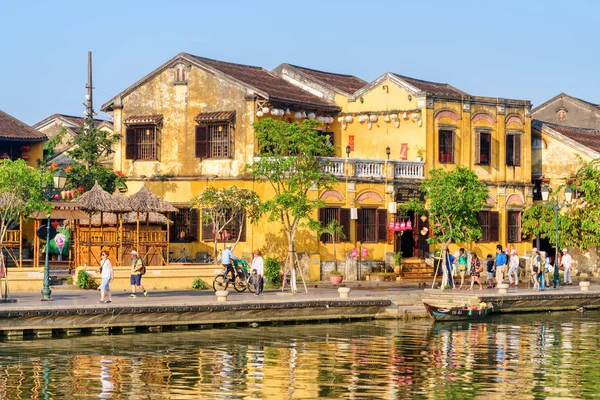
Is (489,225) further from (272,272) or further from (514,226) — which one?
(272,272)

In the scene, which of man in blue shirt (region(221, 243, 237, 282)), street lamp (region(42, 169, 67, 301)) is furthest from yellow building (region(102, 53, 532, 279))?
street lamp (region(42, 169, 67, 301))

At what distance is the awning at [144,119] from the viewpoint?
48812mm

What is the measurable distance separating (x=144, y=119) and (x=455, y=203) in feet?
46.4

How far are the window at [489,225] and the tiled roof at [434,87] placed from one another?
5.38 metres

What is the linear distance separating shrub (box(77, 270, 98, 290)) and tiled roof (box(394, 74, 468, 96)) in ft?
59.5

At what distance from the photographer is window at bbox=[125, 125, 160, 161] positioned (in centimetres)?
4922

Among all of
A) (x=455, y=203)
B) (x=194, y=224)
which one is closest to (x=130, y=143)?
(x=194, y=224)

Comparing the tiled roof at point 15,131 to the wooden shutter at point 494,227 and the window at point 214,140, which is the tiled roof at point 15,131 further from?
the wooden shutter at point 494,227

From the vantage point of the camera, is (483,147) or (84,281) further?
(483,147)

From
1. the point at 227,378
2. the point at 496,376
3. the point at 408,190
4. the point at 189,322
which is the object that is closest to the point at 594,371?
the point at 496,376

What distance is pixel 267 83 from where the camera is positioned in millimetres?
50156

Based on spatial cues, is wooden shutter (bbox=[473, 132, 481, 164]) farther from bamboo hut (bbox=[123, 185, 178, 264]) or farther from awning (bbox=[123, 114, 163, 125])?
bamboo hut (bbox=[123, 185, 178, 264])

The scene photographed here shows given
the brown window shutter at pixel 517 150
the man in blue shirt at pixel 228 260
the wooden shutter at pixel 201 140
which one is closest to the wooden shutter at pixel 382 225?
the wooden shutter at pixel 201 140

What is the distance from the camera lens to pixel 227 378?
23938 millimetres
